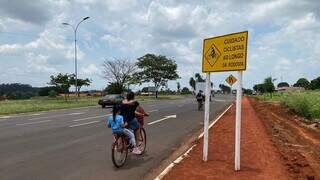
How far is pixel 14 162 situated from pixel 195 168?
4.27 m

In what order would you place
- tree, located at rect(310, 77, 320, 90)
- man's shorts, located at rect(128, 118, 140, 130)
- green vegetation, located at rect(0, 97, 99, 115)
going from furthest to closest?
tree, located at rect(310, 77, 320, 90) → green vegetation, located at rect(0, 97, 99, 115) → man's shorts, located at rect(128, 118, 140, 130)

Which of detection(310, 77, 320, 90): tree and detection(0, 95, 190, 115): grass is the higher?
detection(310, 77, 320, 90): tree

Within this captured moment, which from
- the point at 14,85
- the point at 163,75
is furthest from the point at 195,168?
the point at 14,85

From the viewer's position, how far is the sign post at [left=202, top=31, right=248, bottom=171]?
35.9ft

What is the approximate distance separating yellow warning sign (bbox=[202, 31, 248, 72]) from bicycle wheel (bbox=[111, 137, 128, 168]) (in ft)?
8.39

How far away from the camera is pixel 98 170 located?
11.1 metres

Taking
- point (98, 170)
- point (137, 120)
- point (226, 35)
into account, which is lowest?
point (98, 170)

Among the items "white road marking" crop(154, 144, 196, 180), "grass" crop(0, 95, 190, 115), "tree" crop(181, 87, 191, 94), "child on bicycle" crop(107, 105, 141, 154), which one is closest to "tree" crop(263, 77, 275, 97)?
"tree" crop(181, 87, 191, 94)

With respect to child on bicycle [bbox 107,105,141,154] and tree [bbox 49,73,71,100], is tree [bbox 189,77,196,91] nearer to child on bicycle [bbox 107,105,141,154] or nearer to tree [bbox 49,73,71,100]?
tree [bbox 49,73,71,100]


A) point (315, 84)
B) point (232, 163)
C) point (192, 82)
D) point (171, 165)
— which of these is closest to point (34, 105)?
point (171, 165)

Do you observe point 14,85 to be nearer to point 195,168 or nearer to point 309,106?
point 309,106

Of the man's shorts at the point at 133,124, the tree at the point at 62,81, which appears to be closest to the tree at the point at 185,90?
the tree at the point at 62,81

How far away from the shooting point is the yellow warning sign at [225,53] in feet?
36.0

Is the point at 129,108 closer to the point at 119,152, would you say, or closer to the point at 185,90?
the point at 119,152
